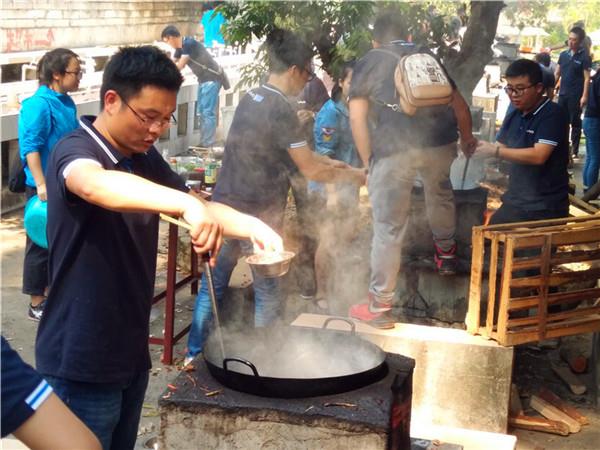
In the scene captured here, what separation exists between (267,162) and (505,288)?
5.99 ft

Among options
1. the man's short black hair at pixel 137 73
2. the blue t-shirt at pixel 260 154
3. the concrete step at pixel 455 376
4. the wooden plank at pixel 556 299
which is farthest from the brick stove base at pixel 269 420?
the blue t-shirt at pixel 260 154

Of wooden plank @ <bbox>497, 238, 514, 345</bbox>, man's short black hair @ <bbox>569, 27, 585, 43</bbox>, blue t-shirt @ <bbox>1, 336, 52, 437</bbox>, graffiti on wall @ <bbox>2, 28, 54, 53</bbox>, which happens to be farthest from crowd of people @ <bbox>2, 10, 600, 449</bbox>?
graffiti on wall @ <bbox>2, 28, 54, 53</bbox>

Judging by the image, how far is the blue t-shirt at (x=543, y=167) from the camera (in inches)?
230

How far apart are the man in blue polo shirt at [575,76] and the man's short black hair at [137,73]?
1229cm

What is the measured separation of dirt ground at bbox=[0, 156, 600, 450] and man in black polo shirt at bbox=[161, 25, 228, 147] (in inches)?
256

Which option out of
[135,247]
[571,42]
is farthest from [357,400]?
[571,42]

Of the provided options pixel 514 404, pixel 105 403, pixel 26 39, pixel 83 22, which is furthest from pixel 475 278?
pixel 83 22

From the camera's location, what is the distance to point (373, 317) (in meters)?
5.77

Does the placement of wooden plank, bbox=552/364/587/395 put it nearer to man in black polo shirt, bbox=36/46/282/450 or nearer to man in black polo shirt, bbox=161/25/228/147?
man in black polo shirt, bbox=36/46/282/450

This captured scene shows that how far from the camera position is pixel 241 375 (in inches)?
136

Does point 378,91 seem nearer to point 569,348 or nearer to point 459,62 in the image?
point 569,348

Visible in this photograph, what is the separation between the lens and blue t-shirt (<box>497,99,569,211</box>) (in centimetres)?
585

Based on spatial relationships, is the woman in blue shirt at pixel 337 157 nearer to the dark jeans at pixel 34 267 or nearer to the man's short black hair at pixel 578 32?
the dark jeans at pixel 34 267

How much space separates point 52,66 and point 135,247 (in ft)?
13.1
